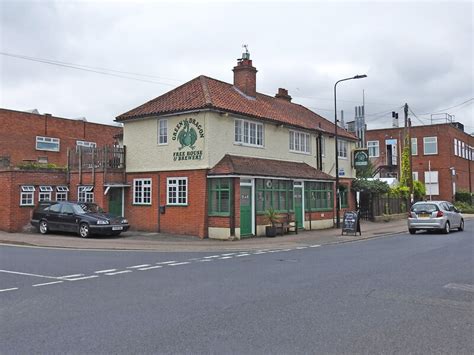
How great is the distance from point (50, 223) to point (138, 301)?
15.8 m

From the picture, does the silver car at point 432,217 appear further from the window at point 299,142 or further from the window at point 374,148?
the window at point 374,148

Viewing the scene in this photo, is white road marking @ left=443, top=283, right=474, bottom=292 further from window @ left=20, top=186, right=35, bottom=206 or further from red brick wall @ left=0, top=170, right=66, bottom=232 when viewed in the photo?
window @ left=20, top=186, right=35, bottom=206

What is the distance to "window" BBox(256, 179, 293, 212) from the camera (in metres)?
22.5

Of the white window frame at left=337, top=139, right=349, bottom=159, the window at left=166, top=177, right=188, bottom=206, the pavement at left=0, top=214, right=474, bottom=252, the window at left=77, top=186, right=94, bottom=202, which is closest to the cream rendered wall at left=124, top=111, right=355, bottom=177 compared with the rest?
the window at left=166, top=177, right=188, bottom=206

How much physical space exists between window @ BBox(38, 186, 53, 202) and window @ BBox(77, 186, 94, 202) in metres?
1.45

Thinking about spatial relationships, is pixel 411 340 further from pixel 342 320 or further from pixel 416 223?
pixel 416 223

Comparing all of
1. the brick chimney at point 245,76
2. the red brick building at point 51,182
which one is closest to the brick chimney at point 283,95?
the brick chimney at point 245,76

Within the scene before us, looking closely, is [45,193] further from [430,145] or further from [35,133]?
[430,145]

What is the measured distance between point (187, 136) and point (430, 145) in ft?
135

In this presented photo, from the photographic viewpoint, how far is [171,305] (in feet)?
25.2

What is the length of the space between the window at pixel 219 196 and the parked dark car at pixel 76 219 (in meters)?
3.98

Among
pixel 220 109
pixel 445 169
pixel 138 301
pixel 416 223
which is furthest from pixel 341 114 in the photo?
pixel 138 301

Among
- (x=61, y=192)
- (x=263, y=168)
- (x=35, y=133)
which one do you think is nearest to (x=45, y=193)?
(x=61, y=192)

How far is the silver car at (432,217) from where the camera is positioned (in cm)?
2317
